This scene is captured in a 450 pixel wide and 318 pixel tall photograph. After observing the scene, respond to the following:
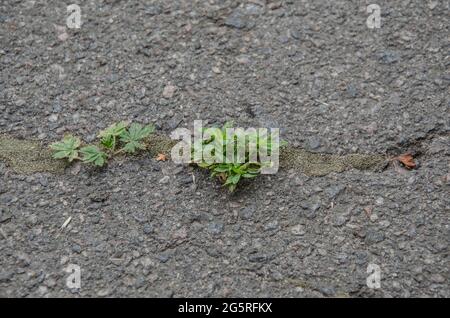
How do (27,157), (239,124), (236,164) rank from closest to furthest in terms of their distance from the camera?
(236,164), (27,157), (239,124)

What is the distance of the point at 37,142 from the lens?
2.47m

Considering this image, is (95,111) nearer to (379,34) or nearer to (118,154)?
(118,154)

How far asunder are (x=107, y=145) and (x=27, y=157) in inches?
12.5

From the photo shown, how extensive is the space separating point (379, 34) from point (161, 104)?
3.50 feet

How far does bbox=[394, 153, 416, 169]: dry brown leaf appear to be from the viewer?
2377 millimetres

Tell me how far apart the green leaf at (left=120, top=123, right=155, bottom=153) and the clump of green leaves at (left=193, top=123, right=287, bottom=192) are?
230 mm

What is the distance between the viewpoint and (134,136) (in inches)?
96.1

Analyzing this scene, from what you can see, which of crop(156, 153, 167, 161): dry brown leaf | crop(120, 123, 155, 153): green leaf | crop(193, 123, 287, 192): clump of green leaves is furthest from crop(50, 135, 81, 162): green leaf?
crop(193, 123, 287, 192): clump of green leaves

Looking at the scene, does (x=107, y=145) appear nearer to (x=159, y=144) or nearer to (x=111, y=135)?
(x=111, y=135)

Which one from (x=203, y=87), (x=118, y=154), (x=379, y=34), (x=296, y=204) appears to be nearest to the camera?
(x=296, y=204)

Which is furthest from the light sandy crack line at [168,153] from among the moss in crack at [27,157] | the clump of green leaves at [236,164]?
the clump of green leaves at [236,164]

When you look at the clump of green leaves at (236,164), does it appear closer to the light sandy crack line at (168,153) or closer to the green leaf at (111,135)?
the light sandy crack line at (168,153)

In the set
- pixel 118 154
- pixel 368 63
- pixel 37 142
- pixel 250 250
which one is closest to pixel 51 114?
pixel 37 142

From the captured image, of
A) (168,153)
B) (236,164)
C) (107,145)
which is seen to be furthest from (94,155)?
(236,164)
